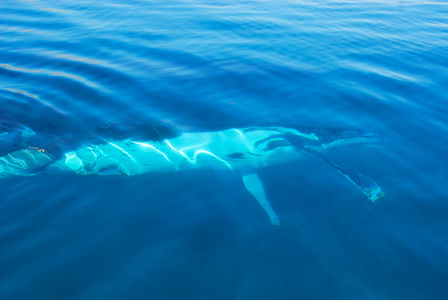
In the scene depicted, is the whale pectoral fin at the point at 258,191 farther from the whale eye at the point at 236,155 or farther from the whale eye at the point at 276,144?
the whale eye at the point at 276,144

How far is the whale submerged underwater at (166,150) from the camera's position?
19.2 feet

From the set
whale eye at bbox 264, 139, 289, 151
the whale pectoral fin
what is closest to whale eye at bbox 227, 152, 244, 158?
whale eye at bbox 264, 139, 289, 151

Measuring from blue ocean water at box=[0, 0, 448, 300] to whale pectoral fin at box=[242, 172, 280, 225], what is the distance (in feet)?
0.36

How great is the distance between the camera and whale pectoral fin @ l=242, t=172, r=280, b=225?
16.4ft

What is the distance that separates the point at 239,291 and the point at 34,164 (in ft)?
14.0

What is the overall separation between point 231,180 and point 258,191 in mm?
600

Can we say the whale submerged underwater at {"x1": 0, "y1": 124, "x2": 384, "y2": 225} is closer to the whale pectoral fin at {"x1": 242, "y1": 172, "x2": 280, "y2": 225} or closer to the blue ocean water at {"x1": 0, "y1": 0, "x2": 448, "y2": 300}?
the whale pectoral fin at {"x1": 242, "y1": 172, "x2": 280, "y2": 225}

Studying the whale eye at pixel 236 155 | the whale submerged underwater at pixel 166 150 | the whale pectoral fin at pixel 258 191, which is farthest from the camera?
the whale eye at pixel 236 155

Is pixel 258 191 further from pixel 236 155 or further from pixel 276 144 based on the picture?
pixel 276 144

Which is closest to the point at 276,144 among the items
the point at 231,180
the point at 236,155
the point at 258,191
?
the point at 236,155

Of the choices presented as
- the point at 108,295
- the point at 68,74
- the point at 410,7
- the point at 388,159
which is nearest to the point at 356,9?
the point at 410,7

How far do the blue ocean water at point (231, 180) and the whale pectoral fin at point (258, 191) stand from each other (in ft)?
0.36

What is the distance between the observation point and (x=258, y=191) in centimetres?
552

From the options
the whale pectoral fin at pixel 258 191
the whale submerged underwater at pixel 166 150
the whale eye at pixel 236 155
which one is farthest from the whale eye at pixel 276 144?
the whale pectoral fin at pixel 258 191
